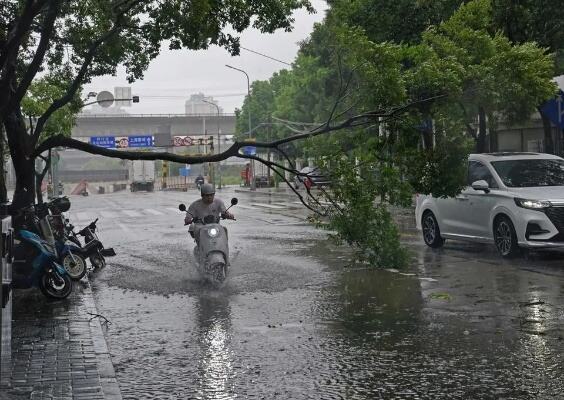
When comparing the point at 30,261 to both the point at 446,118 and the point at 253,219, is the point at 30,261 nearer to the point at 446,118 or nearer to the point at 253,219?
the point at 446,118

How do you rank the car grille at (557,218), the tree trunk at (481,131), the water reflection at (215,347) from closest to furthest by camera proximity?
the water reflection at (215,347)
the car grille at (557,218)
the tree trunk at (481,131)

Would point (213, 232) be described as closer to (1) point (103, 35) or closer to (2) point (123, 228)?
(1) point (103, 35)

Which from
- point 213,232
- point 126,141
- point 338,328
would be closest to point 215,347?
point 338,328

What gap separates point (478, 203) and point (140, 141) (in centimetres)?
6228

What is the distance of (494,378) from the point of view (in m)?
6.25

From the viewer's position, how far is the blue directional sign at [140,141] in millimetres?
73938

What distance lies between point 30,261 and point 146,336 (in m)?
2.82

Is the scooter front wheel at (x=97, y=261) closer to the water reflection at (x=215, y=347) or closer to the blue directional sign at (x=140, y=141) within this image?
the water reflection at (x=215, y=347)

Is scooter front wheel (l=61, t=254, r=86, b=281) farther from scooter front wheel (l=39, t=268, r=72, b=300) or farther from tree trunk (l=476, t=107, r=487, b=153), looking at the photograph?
tree trunk (l=476, t=107, r=487, b=153)

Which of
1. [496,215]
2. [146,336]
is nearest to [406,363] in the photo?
[146,336]

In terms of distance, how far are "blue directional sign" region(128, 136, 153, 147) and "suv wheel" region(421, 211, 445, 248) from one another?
6005cm

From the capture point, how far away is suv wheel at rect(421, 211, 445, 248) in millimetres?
16016

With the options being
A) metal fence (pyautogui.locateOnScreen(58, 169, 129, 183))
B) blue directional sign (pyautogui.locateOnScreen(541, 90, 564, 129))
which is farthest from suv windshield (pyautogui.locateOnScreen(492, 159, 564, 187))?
metal fence (pyautogui.locateOnScreen(58, 169, 129, 183))

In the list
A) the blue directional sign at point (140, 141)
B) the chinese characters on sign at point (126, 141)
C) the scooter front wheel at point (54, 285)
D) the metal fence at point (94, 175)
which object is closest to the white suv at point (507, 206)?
the scooter front wheel at point (54, 285)
